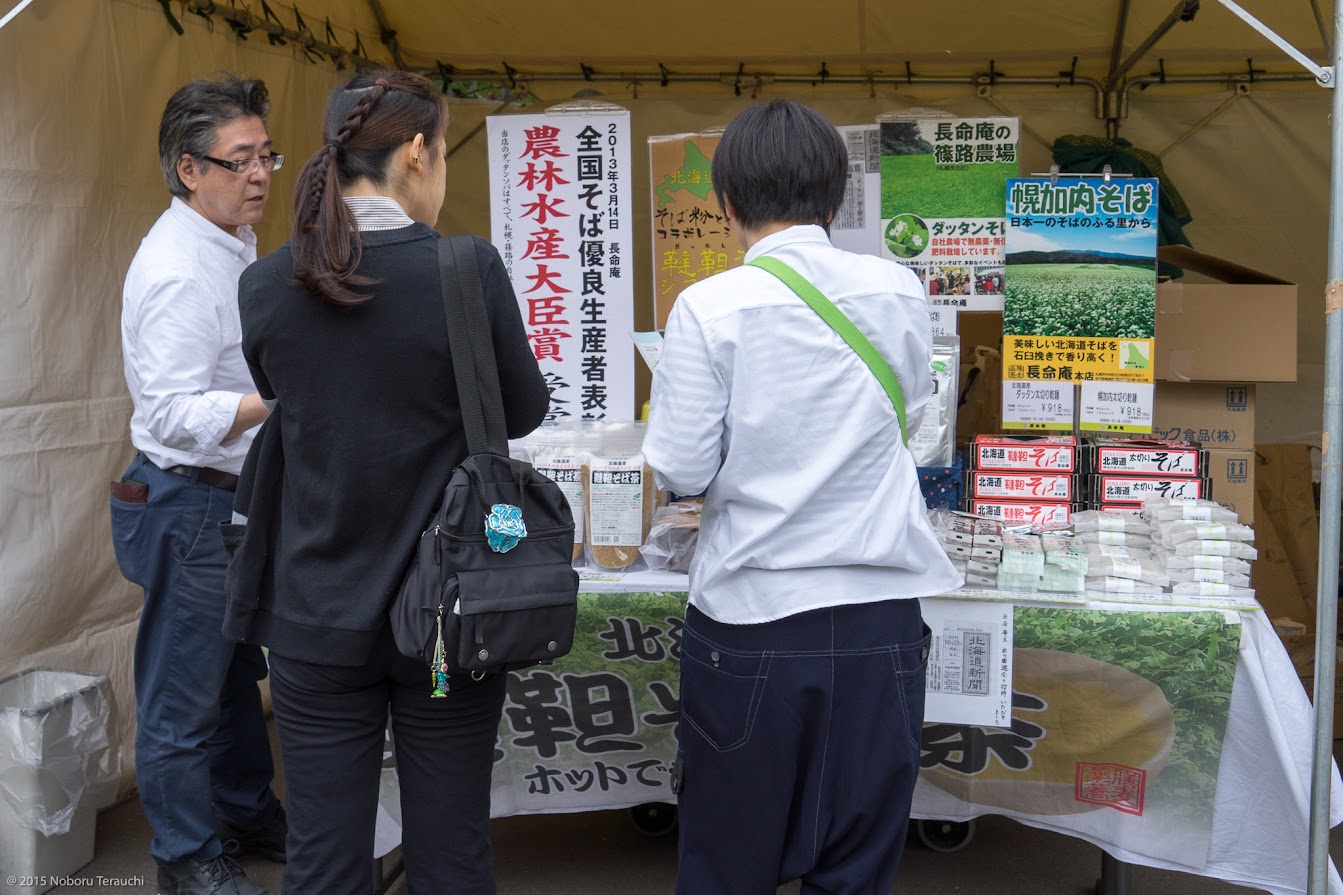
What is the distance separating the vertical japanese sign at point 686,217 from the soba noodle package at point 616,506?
716mm

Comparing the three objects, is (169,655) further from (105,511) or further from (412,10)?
(412,10)

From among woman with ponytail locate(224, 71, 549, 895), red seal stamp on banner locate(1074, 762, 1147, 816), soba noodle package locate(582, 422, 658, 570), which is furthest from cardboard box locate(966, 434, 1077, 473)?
woman with ponytail locate(224, 71, 549, 895)

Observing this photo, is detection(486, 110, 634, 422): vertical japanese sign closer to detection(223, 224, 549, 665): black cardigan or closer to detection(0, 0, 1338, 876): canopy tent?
detection(0, 0, 1338, 876): canopy tent

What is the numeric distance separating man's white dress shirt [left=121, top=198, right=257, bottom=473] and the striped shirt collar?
3.05 feet

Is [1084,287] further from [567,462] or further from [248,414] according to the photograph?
[248,414]

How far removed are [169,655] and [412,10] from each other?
3014 millimetres

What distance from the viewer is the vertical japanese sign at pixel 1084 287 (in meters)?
2.88

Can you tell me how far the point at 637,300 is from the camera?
511 cm

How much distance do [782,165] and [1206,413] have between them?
6.22ft

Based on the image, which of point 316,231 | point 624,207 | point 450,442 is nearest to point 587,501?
point 624,207

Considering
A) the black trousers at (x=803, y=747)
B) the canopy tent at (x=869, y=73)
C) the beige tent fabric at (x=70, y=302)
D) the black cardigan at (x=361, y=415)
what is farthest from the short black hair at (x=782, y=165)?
the canopy tent at (x=869, y=73)

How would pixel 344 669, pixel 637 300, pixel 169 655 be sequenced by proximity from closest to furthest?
pixel 344 669
pixel 169 655
pixel 637 300

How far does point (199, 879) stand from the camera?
260 centimetres

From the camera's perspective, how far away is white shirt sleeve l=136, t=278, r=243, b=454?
235 centimetres
